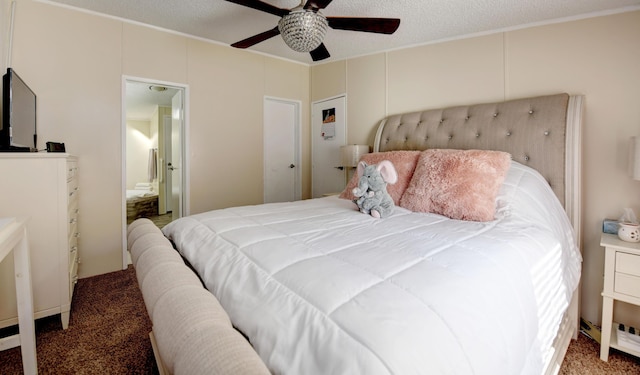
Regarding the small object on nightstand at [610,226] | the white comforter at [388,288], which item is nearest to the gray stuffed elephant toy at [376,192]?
the white comforter at [388,288]

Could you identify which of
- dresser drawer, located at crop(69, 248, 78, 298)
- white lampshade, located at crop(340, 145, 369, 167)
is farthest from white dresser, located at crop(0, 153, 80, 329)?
white lampshade, located at crop(340, 145, 369, 167)

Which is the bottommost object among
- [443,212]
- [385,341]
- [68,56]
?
[385,341]

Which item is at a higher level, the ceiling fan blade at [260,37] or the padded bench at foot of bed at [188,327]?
the ceiling fan blade at [260,37]

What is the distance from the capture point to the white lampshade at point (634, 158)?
1.60 m

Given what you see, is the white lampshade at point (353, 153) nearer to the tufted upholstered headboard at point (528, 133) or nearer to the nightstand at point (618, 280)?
the tufted upholstered headboard at point (528, 133)

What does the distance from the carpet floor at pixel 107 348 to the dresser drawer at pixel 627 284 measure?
42cm

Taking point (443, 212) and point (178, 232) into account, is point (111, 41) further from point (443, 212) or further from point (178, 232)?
point (443, 212)

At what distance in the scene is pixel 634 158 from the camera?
1.64 metres

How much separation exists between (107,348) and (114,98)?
2.24 m

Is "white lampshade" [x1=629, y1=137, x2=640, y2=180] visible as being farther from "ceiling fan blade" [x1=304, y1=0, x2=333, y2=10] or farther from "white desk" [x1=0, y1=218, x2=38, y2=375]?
"white desk" [x1=0, y1=218, x2=38, y2=375]

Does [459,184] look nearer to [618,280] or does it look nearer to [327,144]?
[618,280]

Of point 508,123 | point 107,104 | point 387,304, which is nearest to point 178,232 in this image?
point 387,304

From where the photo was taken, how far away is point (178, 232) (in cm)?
144

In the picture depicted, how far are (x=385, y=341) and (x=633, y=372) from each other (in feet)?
6.46
